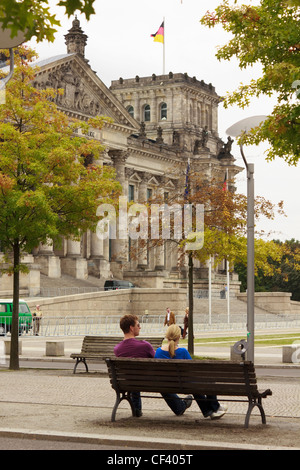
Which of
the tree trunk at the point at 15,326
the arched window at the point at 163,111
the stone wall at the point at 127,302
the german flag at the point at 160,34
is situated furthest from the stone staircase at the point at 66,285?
the arched window at the point at 163,111

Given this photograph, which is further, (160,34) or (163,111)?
(163,111)

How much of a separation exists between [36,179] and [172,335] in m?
12.3

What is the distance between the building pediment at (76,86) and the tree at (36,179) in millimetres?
49660

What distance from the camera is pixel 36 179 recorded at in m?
23.8

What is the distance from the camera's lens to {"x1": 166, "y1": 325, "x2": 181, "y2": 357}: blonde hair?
12328 mm

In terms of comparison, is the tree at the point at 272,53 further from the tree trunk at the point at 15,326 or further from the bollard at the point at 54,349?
the bollard at the point at 54,349

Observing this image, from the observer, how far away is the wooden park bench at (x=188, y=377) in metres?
A: 11.5

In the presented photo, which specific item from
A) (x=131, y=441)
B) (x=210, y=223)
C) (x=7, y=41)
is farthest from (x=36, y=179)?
(x=131, y=441)

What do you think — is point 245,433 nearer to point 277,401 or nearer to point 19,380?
point 277,401

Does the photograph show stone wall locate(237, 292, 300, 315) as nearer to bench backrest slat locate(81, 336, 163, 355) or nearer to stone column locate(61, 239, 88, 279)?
stone column locate(61, 239, 88, 279)

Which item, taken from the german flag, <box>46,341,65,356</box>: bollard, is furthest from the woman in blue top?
the german flag

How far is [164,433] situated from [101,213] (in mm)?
15410

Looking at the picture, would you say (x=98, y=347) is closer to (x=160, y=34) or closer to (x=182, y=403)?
(x=182, y=403)

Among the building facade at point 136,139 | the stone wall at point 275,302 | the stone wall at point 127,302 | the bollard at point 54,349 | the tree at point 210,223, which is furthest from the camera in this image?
the stone wall at point 275,302
